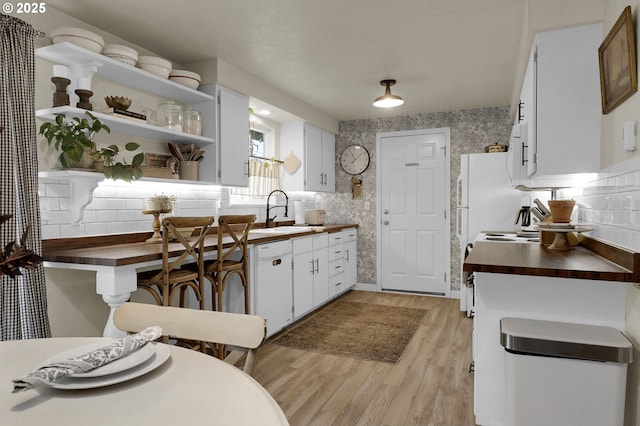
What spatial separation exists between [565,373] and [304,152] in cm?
386

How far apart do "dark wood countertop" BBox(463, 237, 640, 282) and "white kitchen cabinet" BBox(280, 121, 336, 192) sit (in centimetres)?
302

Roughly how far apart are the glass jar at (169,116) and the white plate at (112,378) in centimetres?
262

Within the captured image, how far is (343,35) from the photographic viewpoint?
2969 mm

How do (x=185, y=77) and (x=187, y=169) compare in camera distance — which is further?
(x=187, y=169)

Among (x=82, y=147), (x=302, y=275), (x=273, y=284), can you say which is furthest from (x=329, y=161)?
(x=82, y=147)

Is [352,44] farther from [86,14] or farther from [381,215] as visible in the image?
[381,215]

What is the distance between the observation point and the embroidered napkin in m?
0.72

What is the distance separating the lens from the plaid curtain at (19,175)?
220 cm

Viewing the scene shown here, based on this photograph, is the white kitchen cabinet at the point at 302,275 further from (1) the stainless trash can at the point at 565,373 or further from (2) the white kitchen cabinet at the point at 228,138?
(1) the stainless trash can at the point at 565,373

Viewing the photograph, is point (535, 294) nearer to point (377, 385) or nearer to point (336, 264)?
point (377, 385)

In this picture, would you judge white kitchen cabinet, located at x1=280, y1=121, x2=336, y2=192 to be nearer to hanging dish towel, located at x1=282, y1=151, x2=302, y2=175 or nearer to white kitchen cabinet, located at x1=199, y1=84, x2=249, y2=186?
hanging dish towel, located at x1=282, y1=151, x2=302, y2=175

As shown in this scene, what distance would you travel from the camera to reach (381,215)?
573 cm

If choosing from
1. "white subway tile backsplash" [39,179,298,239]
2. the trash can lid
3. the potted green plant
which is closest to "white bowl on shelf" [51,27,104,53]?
the potted green plant

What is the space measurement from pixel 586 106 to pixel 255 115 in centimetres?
331
